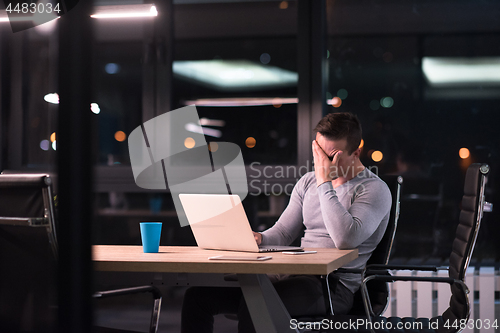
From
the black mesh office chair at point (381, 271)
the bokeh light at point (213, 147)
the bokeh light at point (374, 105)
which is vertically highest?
the bokeh light at point (374, 105)

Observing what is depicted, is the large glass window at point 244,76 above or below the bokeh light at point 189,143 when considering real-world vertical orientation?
above

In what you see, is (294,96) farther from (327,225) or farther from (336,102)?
(327,225)

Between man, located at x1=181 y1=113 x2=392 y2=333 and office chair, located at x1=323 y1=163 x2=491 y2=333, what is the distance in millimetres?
180

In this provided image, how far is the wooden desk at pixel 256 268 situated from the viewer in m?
1.46

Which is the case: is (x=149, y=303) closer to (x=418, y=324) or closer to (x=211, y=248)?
(x=211, y=248)

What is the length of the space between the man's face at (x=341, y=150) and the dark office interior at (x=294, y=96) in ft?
3.52

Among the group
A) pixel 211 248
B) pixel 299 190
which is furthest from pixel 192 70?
pixel 211 248

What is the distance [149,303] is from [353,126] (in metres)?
2.39

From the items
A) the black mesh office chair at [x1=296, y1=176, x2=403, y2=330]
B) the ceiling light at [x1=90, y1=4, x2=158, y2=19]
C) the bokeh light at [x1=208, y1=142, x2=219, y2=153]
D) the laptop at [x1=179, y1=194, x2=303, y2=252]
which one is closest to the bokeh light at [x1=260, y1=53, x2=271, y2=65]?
the bokeh light at [x1=208, y1=142, x2=219, y2=153]

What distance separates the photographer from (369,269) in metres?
2.07

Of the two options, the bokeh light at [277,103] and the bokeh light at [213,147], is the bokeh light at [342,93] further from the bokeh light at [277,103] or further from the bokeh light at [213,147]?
the bokeh light at [213,147]

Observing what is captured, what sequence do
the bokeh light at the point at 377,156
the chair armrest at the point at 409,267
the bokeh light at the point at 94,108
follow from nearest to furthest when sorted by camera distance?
the bokeh light at the point at 94,108 < the chair armrest at the point at 409,267 < the bokeh light at the point at 377,156

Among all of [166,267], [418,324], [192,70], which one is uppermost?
[192,70]

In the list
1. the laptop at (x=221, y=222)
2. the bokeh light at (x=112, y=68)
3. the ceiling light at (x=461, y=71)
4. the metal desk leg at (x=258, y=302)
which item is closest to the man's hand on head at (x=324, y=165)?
the laptop at (x=221, y=222)
